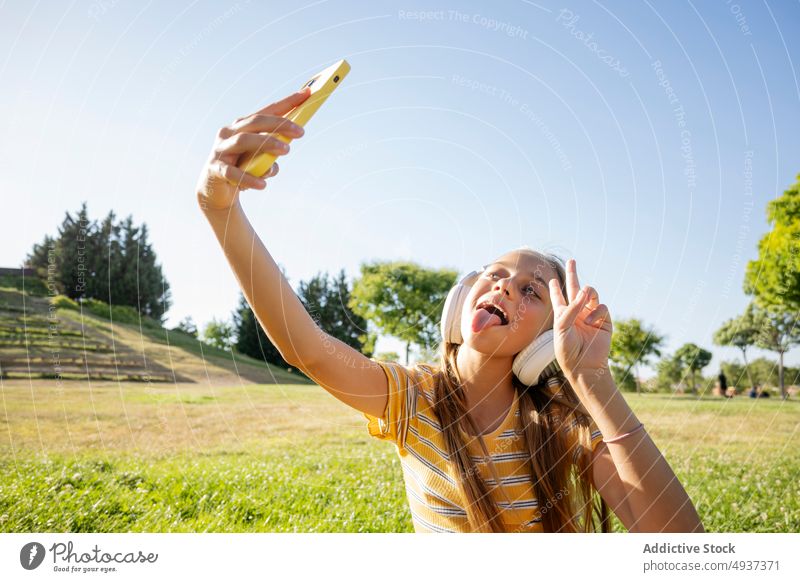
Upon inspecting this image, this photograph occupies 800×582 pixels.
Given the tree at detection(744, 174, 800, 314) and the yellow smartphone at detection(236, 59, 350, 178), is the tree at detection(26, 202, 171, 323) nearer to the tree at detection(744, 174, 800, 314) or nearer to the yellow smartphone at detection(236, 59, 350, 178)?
the tree at detection(744, 174, 800, 314)

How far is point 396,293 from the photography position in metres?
8.74

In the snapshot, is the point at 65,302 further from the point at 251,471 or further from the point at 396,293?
the point at 251,471

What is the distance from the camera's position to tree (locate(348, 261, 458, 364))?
319 inches

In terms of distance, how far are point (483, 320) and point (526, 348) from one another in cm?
19

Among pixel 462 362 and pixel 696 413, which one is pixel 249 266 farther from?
pixel 696 413

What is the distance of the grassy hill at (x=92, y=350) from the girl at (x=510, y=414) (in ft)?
35.2

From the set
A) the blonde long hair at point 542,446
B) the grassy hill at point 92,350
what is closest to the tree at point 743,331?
the blonde long hair at point 542,446

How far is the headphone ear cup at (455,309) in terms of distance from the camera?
2350mm

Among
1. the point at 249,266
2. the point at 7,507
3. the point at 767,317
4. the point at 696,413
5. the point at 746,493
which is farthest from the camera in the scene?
the point at 696,413

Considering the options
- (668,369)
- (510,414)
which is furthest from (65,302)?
(510,414)

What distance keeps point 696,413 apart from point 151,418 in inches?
377

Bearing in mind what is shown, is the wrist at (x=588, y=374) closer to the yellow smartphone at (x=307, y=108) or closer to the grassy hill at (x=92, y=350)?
the yellow smartphone at (x=307, y=108)
